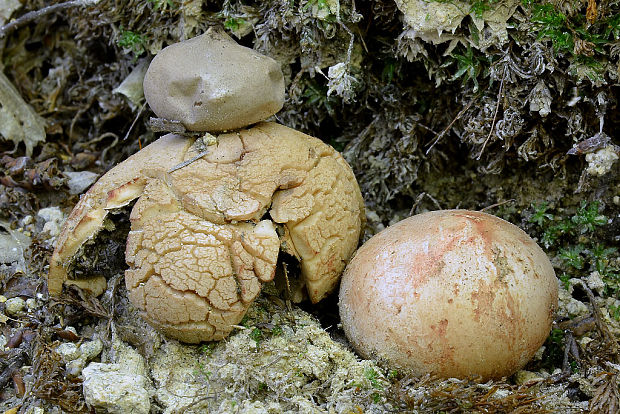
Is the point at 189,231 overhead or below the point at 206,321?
overhead

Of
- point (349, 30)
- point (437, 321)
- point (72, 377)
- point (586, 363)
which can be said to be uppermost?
point (349, 30)

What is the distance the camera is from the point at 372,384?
2.25m

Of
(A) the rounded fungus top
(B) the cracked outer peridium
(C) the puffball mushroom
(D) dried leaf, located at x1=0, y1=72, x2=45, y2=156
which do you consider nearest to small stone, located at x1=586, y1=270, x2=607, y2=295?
(C) the puffball mushroom

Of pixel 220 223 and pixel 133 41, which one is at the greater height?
pixel 133 41

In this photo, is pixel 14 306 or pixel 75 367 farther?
pixel 14 306

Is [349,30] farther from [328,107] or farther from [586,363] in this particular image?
[586,363]

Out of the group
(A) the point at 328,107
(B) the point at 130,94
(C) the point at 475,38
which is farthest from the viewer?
(B) the point at 130,94

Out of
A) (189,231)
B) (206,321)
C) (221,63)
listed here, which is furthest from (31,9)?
(206,321)

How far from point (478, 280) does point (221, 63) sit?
50.0 inches

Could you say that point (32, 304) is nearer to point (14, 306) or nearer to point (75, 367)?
point (14, 306)

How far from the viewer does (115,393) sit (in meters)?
2.14

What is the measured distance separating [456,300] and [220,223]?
2.95 ft

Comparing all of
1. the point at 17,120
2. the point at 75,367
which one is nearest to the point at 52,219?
the point at 17,120

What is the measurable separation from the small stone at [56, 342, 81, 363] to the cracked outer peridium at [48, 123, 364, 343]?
0.26 m
